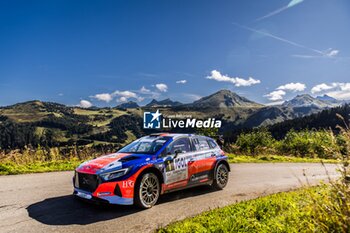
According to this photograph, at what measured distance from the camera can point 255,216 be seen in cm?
630

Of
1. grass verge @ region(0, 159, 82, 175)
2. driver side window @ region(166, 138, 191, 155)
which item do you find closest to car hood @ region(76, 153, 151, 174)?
driver side window @ region(166, 138, 191, 155)

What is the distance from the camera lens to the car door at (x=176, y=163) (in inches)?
313

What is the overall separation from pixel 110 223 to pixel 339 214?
4.25 meters

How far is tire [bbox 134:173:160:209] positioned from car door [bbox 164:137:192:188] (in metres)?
0.42

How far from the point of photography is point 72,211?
22.3 feet

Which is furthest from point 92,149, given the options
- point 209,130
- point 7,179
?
point 209,130

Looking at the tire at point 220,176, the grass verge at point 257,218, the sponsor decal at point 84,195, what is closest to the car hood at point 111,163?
the sponsor decal at point 84,195

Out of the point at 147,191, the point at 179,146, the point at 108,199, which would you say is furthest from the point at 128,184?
the point at 179,146

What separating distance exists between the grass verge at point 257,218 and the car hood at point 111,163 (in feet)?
6.56

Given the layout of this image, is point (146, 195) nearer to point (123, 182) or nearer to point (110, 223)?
point (123, 182)

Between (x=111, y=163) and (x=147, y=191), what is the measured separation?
1.14 m

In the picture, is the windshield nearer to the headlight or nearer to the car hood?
the car hood

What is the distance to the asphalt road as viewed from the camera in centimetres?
589

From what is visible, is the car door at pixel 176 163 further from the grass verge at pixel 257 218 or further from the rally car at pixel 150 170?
the grass verge at pixel 257 218
